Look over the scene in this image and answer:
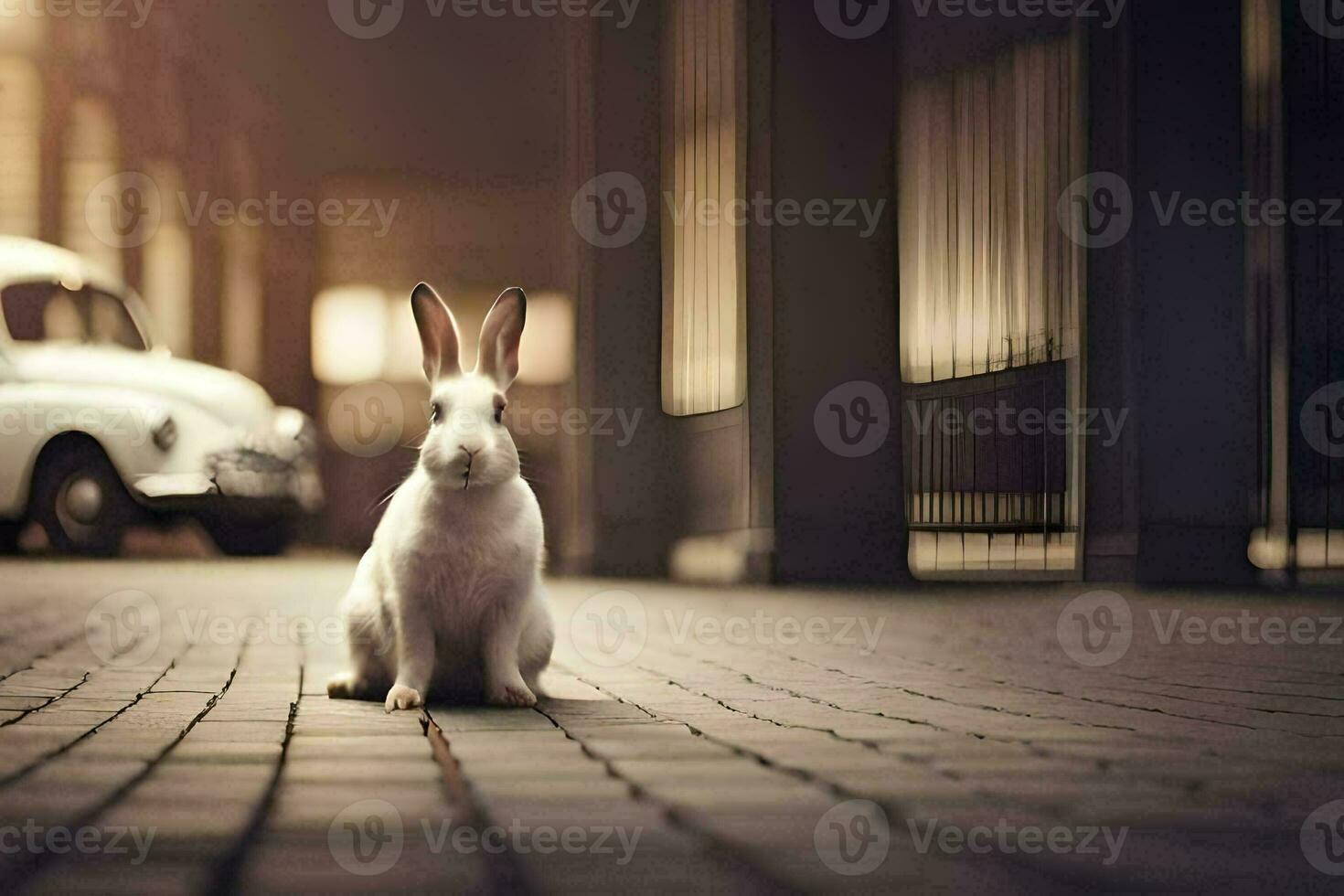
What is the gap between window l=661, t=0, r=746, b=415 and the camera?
8.74m

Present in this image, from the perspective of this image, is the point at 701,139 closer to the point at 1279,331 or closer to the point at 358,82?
the point at 1279,331

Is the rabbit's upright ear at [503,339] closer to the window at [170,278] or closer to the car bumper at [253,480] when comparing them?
the car bumper at [253,480]

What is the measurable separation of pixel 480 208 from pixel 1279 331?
7.53m

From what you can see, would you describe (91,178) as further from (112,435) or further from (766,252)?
(766,252)

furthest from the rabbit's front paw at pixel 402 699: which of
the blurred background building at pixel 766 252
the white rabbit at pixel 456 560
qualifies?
the blurred background building at pixel 766 252

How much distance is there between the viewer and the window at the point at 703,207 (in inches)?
344

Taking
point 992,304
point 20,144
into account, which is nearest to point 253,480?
point 992,304

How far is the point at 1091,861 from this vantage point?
6.52ft

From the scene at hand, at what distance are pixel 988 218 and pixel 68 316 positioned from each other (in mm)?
6803

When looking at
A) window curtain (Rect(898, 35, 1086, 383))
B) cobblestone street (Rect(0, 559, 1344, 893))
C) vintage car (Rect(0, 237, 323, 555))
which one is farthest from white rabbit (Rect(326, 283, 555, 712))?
vintage car (Rect(0, 237, 323, 555))

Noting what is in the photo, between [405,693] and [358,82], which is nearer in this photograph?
[405,693]

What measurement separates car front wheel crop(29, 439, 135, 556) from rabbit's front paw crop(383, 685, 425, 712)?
7.30 metres

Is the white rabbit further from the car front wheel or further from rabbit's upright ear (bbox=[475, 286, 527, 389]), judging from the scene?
the car front wheel

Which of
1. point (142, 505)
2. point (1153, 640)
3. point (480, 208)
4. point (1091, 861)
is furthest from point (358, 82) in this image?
point (1091, 861)
